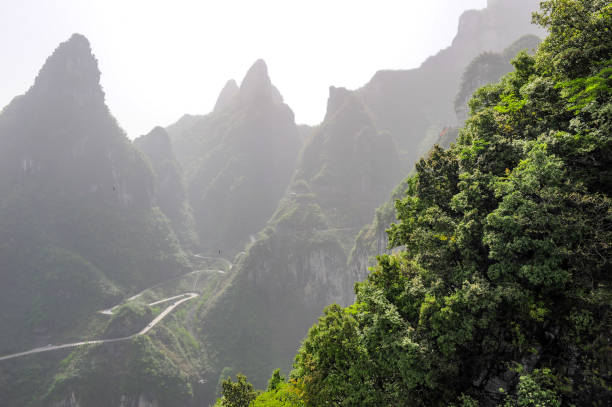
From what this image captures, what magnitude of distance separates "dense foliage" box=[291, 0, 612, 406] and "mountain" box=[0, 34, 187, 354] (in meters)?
111

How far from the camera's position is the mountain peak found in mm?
144625

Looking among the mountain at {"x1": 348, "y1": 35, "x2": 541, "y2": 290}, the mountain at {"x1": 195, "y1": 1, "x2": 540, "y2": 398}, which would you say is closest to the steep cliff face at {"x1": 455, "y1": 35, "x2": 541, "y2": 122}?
the mountain at {"x1": 348, "y1": 35, "x2": 541, "y2": 290}

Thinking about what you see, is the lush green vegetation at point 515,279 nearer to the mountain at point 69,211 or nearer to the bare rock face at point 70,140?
the mountain at point 69,211

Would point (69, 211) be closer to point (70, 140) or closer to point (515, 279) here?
point (70, 140)

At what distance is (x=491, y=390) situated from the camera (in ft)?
36.3

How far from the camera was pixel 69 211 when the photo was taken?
121m

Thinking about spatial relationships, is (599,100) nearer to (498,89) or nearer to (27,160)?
(498,89)

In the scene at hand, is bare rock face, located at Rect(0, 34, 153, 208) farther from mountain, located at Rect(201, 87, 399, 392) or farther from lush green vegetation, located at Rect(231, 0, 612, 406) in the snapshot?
lush green vegetation, located at Rect(231, 0, 612, 406)

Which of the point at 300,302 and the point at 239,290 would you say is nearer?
the point at 239,290

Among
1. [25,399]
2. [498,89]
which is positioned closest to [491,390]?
[498,89]

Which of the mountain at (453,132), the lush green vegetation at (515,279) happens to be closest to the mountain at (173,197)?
the mountain at (453,132)

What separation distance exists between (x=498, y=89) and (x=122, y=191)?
170 metres

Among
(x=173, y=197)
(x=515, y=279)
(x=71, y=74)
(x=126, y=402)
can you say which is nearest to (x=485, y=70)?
(x=515, y=279)

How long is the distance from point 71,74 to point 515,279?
210m
